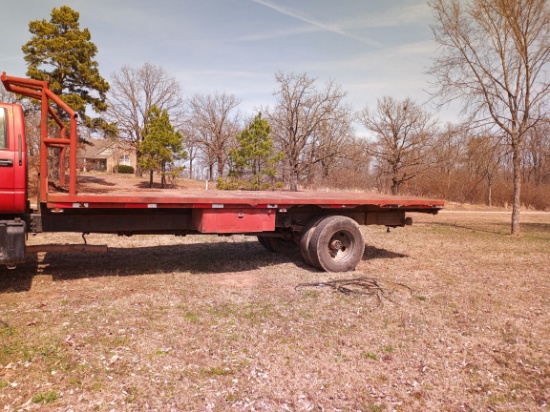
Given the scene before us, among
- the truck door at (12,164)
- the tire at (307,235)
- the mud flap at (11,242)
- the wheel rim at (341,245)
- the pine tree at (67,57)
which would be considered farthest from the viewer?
the pine tree at (67,57)

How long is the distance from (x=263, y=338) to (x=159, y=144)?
2512 centimetres

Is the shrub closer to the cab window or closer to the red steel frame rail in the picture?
the red steel frame rail

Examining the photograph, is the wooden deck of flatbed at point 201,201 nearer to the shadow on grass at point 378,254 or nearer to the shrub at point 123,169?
the shadow on grass at point 378,254

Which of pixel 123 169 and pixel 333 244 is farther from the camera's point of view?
pixel 123 169

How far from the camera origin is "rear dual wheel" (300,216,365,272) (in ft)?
21.6

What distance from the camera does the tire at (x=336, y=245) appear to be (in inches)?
259

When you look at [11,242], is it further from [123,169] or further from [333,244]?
[123,169]

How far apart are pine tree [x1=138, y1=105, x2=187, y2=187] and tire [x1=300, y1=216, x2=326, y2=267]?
877 inches

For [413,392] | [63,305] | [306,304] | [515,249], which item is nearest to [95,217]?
[63,305]

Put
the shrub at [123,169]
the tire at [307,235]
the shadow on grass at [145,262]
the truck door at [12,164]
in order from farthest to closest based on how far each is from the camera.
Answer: the shrub at [123,169] < the tire at [307,235] < the shadow on grass at [145,262] < the truck door at [12,164]

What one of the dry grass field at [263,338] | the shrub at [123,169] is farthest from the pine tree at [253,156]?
the shrub at [123,169]

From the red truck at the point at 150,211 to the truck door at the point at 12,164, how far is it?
11 mm

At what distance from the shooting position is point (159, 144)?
26.9 m

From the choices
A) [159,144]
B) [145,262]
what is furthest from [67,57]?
[145,262]
